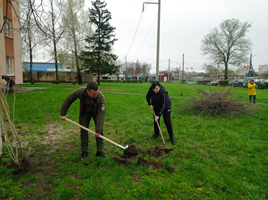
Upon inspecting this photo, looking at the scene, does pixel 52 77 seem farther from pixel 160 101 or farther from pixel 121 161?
pixel 121 161

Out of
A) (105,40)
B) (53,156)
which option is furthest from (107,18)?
(53,156)

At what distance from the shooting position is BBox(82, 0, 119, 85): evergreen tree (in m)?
24.5

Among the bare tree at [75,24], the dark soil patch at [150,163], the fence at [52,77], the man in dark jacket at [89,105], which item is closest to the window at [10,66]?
the bare tree at [75,24]

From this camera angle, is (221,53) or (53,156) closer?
(53,156)

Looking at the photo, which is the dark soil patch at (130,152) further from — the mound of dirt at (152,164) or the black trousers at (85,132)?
the black trousers at (85,132)

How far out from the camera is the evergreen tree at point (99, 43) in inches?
966

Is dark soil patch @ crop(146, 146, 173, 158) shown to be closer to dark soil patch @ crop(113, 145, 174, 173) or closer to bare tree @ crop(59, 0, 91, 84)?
dark soil patch @ crop(113, 145, 174, 173)

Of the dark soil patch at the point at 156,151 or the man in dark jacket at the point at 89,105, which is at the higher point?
the man in dark jacket at the point at 89,105

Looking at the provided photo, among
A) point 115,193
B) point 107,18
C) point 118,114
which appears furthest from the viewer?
point 107,18

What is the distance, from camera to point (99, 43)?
80.5 ft

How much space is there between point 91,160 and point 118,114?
4532 mm

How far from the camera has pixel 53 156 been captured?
14.2 ft

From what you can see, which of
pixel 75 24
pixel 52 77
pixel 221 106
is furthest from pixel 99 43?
pixel 221 106

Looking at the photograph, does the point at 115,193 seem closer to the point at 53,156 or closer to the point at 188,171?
the point at 188,171
